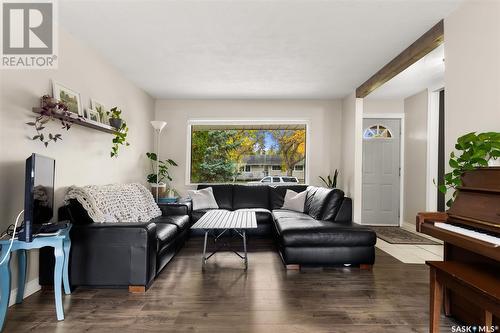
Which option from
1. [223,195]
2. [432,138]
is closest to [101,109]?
[223,195]

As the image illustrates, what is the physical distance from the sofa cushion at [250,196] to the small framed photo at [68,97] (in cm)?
275

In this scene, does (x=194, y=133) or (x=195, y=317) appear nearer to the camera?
(x=195, y=317)

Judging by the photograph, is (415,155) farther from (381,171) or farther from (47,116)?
(47,116)

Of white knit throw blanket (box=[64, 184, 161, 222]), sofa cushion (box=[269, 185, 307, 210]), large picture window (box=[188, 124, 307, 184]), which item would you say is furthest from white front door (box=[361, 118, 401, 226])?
white knit throw blanket (box=[64, 184, 161, 222])

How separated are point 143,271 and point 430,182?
14.9 feet

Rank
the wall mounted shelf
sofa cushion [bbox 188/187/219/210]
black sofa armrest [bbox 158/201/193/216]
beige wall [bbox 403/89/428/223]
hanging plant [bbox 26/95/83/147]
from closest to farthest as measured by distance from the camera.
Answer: hanging plant [bbox 26/95/83/147] < the wall mounted shelf < black sofa armrest [bbox 158/201/193/216] < sofa cushion [bbox 188/187/219/210] < beige wall [bbox 403/89/428/223]

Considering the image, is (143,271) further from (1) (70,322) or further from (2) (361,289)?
(2) (361,289)

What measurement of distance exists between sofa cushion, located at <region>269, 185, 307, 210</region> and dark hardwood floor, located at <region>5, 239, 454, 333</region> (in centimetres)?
187

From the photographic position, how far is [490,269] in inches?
66.9

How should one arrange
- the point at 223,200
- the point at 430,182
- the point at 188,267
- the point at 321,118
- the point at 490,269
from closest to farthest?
the point at 490,269, the point at 188,267, the point at 430,182, the point at 223,200, the point at 321,118

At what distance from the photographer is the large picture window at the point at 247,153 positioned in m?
5.38

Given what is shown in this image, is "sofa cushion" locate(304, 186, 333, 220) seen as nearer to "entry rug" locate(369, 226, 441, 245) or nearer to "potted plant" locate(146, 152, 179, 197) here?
"entry rug" locate(369, 226, 441, 245)

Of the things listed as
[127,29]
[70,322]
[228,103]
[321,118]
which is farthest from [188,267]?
[321,118]

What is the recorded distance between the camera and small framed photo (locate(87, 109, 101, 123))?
3068mm
